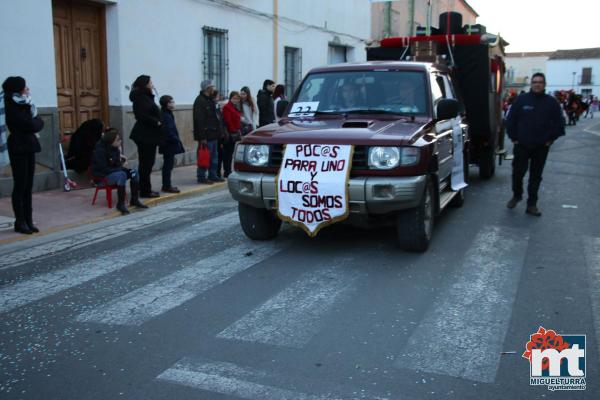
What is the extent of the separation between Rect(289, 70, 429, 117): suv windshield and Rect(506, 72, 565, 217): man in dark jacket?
6.24 ft

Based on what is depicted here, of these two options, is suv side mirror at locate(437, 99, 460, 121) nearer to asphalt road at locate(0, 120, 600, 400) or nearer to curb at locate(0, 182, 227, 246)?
asphalt road at locate(0, 120, 600, 400)

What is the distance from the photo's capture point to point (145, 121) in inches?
378

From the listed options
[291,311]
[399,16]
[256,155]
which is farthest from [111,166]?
[399,16]

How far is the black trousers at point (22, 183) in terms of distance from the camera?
749cm

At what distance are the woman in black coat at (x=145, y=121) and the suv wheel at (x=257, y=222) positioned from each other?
10.7 ft

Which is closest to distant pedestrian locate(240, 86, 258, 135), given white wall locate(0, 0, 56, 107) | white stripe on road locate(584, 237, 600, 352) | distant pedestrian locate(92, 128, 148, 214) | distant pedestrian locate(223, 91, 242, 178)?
distant pedestrian locate(223, 91, 242, 178)

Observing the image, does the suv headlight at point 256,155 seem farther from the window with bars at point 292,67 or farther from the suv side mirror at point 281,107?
the window with bars at point 292,67

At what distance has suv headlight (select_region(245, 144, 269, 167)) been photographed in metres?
6.51

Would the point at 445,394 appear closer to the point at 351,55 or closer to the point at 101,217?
the point at 101,217

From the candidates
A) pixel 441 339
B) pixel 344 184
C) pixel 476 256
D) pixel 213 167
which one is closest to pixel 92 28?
pixel 213 167

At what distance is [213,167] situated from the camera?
11.8 meters

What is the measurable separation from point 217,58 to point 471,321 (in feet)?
39.7

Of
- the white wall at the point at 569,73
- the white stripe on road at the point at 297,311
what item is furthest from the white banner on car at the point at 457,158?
the white wall at the point at 569,73

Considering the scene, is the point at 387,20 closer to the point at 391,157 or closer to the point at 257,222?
the point at 257,222
